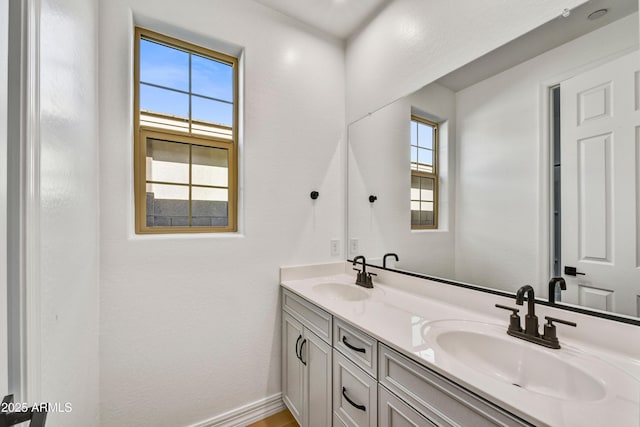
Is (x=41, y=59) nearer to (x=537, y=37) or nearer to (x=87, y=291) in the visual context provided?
(x=87, y=291)

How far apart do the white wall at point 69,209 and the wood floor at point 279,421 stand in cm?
92

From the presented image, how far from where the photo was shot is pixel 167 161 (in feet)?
5.42

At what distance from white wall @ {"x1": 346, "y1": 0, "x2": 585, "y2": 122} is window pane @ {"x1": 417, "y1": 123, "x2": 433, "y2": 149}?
248 millimetres

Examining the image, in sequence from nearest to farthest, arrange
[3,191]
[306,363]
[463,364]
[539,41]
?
[3,191]
[463,364]
[539,41]
[306,363]

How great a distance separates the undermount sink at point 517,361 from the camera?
81 cm

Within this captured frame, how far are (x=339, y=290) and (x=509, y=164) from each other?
1.24 m

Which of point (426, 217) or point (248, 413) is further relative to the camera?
point (248, 413)

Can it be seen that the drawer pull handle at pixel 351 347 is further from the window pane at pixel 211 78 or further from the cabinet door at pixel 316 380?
the window pane at pixel 211 78

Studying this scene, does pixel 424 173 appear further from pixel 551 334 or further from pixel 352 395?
pixel 352 395

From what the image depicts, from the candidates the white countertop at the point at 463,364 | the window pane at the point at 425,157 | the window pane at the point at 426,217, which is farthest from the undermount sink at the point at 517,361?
the window pane at the point at 425,157

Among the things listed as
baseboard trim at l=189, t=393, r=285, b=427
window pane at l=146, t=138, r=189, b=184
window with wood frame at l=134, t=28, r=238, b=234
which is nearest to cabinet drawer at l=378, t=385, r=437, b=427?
baseboard trim at l=189, t=393, r=285, b=427

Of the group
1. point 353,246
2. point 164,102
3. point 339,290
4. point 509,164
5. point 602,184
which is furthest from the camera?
point 353,246

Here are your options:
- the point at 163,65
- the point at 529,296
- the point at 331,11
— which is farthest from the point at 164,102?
the point at 529,296

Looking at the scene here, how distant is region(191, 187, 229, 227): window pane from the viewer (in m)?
1.73
